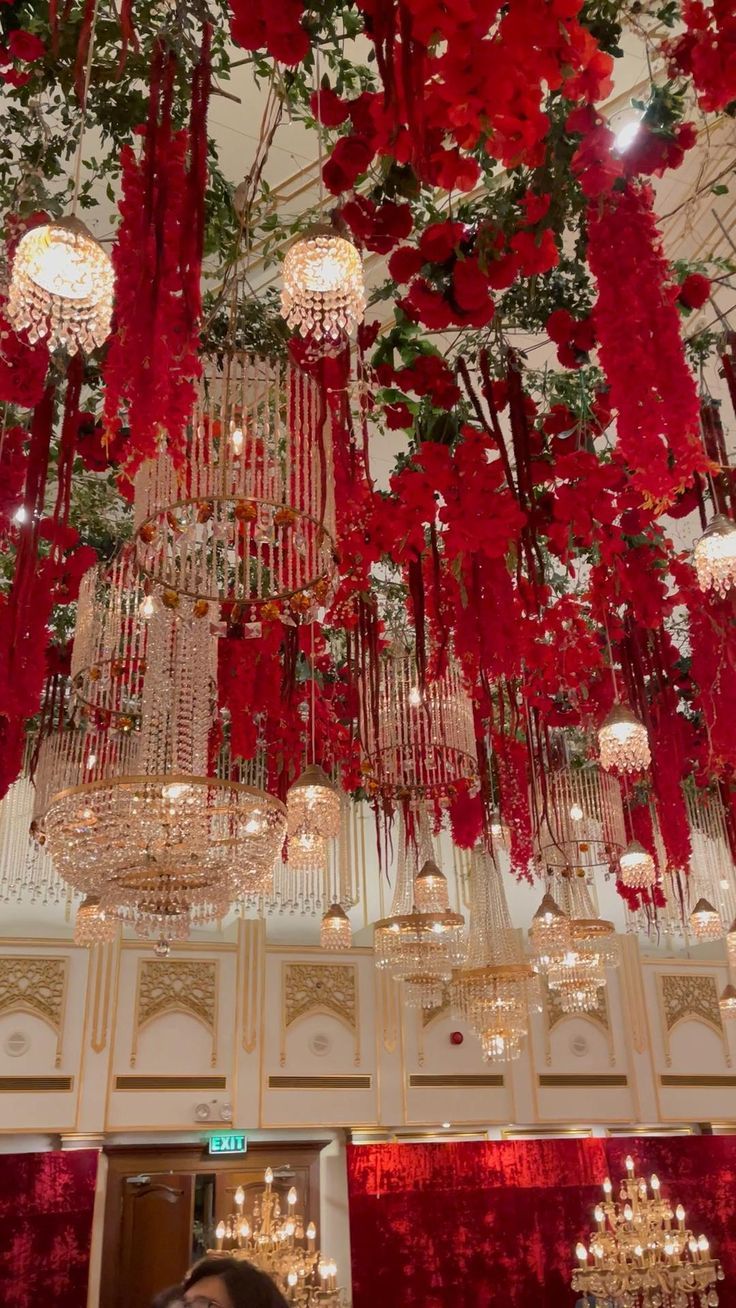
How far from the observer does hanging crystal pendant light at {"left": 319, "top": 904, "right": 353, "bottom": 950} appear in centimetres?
829

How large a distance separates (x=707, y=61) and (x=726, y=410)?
388 centimetres

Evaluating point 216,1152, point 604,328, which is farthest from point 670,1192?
point 604,328

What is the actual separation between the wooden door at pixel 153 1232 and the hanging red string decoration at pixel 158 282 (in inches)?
338

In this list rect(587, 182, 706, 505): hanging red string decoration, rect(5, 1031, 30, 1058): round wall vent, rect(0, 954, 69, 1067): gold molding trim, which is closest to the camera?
rect(587, 182, 706, 505): hanging red string decoration

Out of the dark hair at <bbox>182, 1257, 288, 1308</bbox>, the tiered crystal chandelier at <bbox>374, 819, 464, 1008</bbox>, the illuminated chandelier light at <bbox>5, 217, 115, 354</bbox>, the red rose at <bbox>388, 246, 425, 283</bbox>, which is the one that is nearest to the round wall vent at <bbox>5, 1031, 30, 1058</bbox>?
the tiered crystal chandelier at <bbox>374, 819, 464, 1008</bbox>

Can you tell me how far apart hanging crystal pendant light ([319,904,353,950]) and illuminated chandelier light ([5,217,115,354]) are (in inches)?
272

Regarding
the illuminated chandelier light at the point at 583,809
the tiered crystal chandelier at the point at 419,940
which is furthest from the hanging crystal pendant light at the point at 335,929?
the illuminated chandelier light at the point at 583,809

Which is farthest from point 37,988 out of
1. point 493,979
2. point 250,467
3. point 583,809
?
point 250,467

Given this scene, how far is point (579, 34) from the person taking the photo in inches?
67.1

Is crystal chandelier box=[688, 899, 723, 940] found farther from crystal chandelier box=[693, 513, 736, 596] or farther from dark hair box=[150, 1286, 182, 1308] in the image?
dark hair box=[150, 1286, 182, 1308]

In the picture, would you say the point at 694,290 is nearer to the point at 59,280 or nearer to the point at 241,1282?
the point at 59,280

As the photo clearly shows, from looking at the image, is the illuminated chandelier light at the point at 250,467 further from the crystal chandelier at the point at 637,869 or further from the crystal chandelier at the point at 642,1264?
the crystal chandelier at the point at 642,1264

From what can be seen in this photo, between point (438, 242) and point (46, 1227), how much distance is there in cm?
904

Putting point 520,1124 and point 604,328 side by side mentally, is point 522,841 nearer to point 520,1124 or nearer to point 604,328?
point 520,1124
